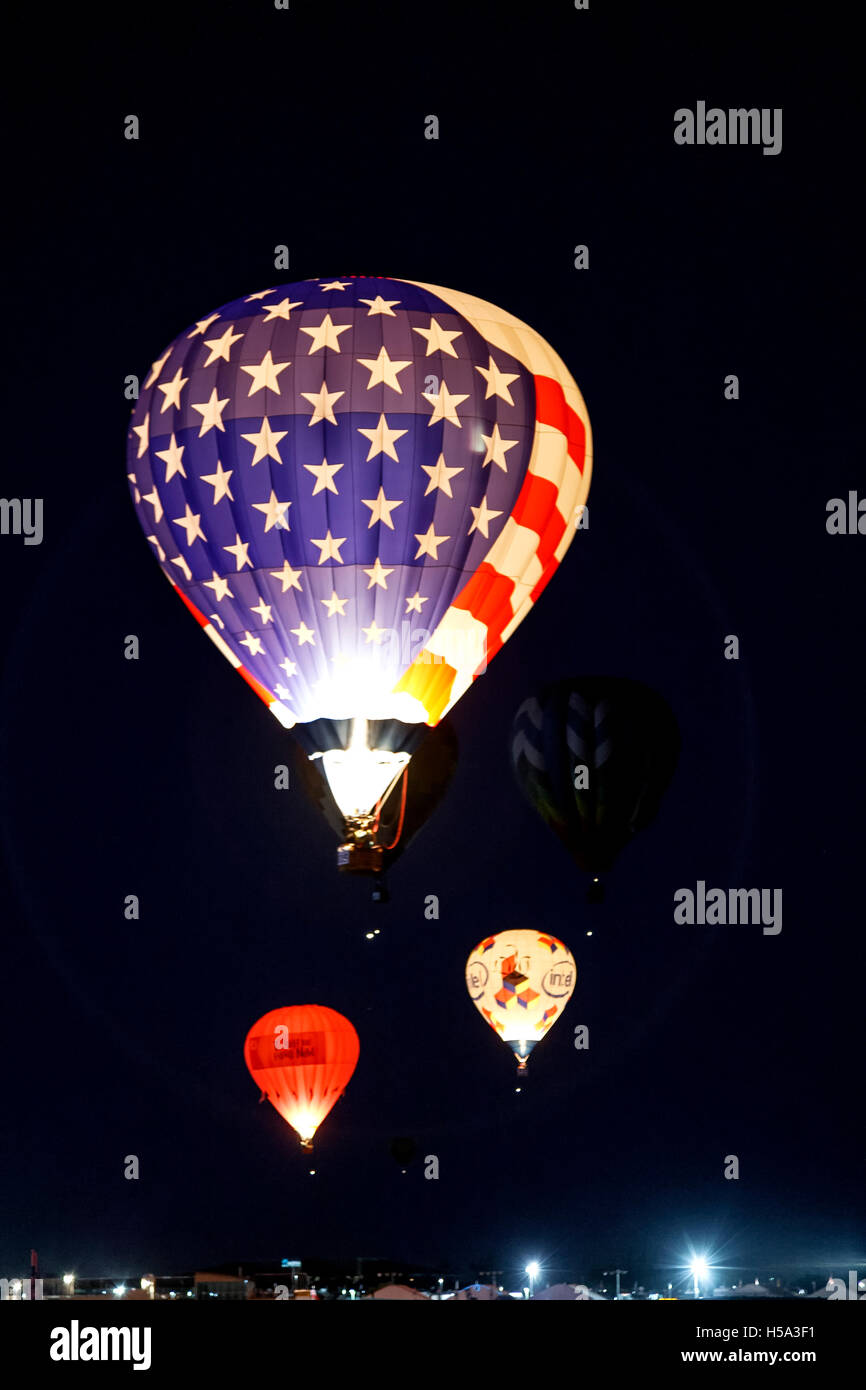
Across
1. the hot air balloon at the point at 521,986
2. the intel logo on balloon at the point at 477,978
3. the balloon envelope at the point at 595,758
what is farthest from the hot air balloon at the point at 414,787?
the intel logo on balloon at the point at 477,978

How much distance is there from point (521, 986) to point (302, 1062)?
2.87 m

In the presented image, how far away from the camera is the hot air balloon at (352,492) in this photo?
17.2 meters

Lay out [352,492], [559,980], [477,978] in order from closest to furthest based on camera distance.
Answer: [352,492] → [559,980] → [477,978]

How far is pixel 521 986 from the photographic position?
28.2 metres

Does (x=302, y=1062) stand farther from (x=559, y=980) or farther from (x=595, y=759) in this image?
(x=595, y=759)

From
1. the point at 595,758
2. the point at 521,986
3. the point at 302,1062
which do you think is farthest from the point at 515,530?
the point at 302,1062

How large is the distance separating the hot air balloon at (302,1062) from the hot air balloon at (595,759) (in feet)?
15.2

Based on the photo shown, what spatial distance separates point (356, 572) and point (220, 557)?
1166 mm

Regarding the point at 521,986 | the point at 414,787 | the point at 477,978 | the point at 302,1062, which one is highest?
the point at 414,787

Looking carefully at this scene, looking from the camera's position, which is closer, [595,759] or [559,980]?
[595,759]

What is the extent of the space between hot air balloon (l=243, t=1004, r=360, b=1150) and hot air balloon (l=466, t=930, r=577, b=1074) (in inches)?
74.6

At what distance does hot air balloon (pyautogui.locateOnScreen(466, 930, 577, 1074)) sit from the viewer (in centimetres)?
2816

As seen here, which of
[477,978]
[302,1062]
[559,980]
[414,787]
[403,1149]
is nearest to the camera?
[414,787]
